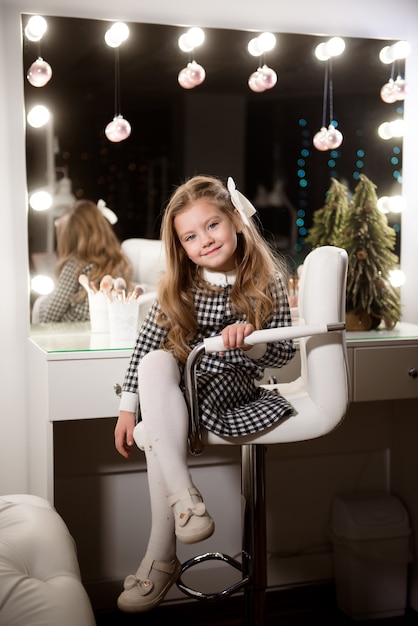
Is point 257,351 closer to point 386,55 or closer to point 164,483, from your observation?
point 164,483

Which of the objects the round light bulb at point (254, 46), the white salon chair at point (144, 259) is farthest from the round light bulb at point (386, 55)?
the white salon chair at point (144, 259)

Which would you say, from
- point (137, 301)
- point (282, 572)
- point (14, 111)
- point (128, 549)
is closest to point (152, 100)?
point (14, 111)

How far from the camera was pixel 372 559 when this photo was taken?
2443mm

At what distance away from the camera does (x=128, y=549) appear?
2.49 metres

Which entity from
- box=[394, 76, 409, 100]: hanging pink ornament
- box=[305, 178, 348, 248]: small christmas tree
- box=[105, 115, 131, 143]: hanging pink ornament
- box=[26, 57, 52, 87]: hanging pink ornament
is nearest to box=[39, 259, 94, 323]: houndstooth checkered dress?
box=[105, 115, 131, 143]: hanging pink ornament

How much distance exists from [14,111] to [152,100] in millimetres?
415

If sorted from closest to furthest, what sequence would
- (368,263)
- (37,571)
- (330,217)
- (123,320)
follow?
(37,571), (123,320), (368,263), (330,217)

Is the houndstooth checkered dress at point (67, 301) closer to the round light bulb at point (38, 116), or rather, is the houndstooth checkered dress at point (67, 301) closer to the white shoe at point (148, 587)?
the round light bulb at point (38, 116)

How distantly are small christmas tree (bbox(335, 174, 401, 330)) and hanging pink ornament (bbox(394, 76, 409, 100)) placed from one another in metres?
0.34

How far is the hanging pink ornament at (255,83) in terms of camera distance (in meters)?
2.52

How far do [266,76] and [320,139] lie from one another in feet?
0.89

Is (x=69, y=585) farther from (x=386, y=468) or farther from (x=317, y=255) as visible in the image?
(x=386, y=468)

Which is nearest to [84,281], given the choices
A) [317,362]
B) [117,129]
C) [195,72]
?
[117,129]

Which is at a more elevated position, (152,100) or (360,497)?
(152,100)
